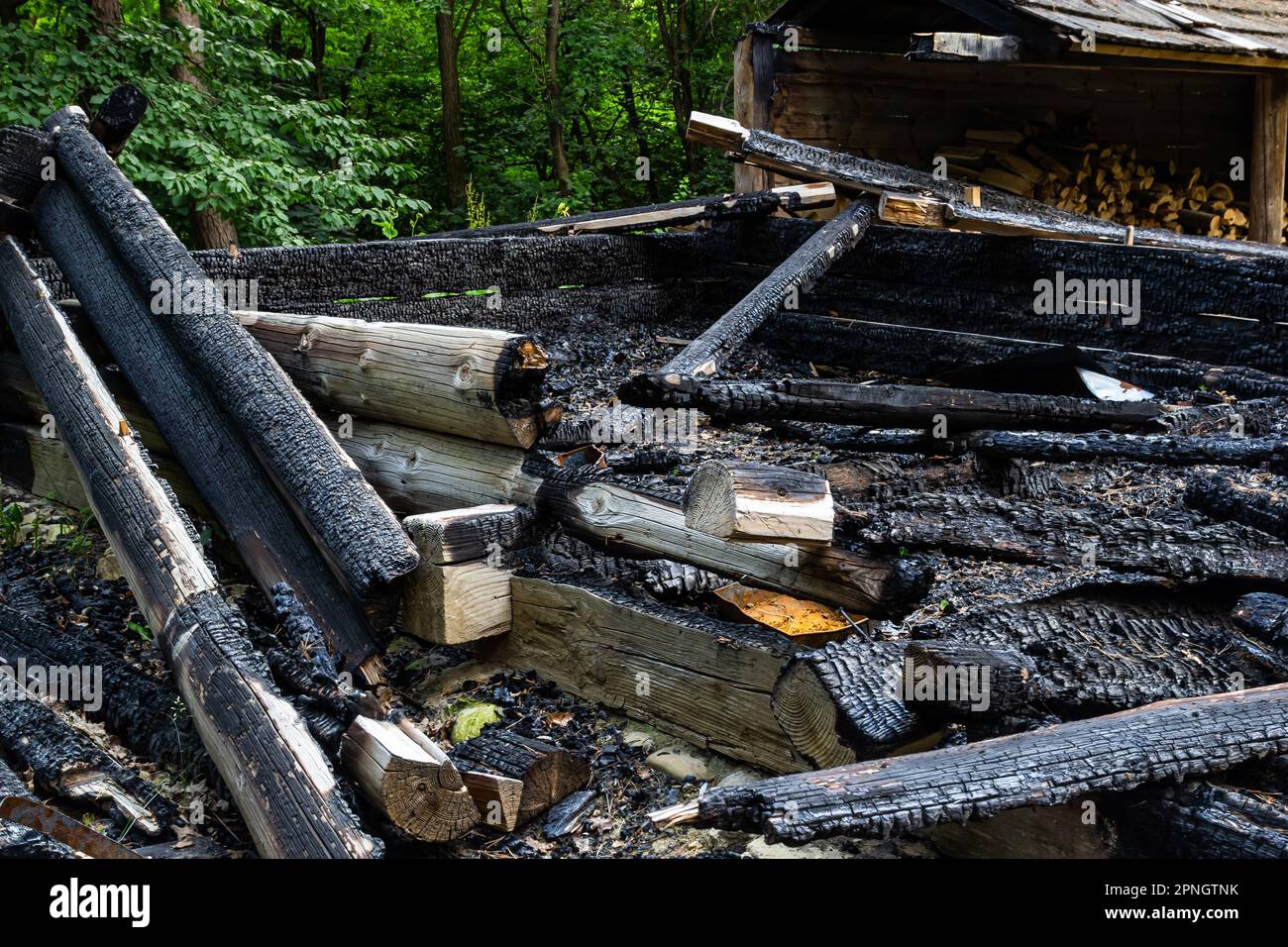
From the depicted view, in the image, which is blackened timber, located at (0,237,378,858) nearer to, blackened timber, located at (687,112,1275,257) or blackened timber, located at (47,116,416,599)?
blackened timber, located at (47,116,416,599)

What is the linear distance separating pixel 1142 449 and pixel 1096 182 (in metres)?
6.71

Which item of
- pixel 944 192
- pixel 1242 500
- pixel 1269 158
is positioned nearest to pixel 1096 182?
pixel 1269 158

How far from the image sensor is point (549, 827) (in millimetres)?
2799

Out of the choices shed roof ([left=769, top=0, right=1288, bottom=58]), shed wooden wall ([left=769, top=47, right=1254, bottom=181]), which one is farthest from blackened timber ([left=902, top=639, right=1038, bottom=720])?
shed wooden wall ([left=769, top=47, right=1254, bottom=181])

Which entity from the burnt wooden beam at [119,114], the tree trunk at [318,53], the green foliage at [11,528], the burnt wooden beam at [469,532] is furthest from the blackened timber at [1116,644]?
the tree trunk at [318,53]

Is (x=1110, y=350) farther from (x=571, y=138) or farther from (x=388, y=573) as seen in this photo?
(x=571, y=138)

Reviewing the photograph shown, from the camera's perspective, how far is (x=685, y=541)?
3.27 m

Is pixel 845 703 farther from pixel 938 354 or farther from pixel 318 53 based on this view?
pixel 318 53

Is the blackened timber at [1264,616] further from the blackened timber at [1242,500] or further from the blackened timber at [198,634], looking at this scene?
the blackened timber at [198,634]

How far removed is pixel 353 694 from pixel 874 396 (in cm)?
196

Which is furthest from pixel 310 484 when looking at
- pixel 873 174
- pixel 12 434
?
pixel 873 174

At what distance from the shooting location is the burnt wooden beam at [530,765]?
2803mm

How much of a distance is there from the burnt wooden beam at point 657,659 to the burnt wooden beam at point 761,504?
14.7 inches

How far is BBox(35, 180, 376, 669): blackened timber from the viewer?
11.3 feet
